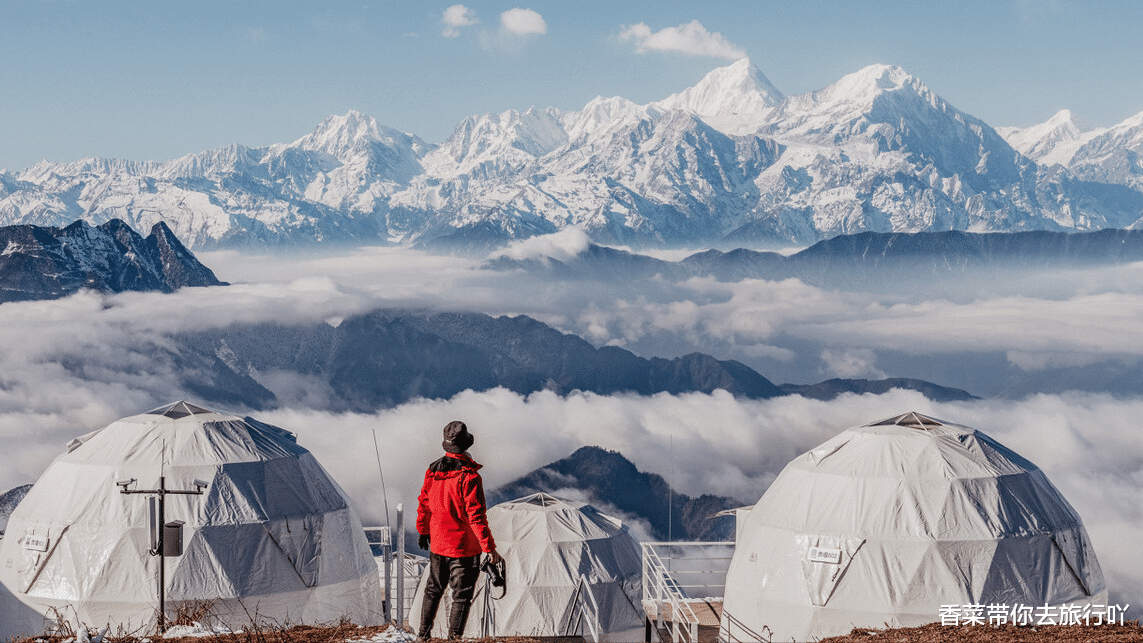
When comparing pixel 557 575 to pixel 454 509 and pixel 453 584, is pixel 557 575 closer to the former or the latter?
pixel 453 584

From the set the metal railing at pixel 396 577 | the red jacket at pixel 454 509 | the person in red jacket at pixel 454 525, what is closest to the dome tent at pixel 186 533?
the metal railing at pixel 396 577

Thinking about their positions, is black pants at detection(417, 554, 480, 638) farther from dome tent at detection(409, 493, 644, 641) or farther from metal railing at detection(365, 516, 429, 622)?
dome tent at detection(409, 493, 644, 641)

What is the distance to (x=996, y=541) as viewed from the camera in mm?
27172

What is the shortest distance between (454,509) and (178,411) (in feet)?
70.2

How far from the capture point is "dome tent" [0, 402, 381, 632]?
97.1 ft

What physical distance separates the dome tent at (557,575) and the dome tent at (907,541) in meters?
9.02

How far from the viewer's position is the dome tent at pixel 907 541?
27.1 m

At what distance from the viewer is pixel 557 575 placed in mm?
37625

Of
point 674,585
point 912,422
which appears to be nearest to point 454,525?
point 674,585

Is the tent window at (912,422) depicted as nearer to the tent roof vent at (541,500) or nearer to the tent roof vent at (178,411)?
the tent roof vent at (541,500)

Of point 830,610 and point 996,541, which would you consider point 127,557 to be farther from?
point 996,541

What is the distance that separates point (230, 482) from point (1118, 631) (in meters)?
22.6

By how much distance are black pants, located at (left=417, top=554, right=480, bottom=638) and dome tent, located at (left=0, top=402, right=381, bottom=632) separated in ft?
53.1

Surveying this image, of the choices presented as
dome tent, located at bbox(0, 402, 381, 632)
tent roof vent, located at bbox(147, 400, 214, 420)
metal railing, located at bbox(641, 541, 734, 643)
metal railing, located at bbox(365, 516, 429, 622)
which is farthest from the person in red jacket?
tent roof vent, located at bbox(147, 400, 214, 420)
